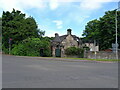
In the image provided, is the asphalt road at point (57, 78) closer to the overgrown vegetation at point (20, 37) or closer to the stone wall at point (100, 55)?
the stone wall at point (100, 55)

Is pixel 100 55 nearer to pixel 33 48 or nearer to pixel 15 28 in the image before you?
pixel 33 48

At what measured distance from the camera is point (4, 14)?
4281cm

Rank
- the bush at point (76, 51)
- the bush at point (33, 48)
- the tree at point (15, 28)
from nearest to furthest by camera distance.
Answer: the bush at point (76, 51), the bush at point (33, 48), the tree at point (15, 28)

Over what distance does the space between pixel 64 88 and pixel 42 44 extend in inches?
1163

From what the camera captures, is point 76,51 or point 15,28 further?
point 15,28

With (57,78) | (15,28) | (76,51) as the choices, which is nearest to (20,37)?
(15,28)

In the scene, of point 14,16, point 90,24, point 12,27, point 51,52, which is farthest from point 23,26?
point 90,24

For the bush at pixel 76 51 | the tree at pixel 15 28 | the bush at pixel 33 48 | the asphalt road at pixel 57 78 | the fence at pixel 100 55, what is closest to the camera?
the asphalt road at pixel 57 78

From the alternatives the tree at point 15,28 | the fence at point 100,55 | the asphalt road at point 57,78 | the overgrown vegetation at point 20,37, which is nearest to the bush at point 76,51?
the fence at point 100,55

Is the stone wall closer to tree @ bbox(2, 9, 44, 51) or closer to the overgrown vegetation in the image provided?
the overgrown vegetation

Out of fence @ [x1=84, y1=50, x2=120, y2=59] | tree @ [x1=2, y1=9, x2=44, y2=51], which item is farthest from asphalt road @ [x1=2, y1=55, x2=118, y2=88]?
tree @ [x1=2, y1=9, x2=44, y2=51]

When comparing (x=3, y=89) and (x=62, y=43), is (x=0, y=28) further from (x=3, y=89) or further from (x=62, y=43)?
(x=3, y=89)

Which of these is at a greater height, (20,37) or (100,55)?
(20,37)

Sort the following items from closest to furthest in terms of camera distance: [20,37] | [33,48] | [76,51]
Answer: [76,51] → [33,48] → [20,37]
